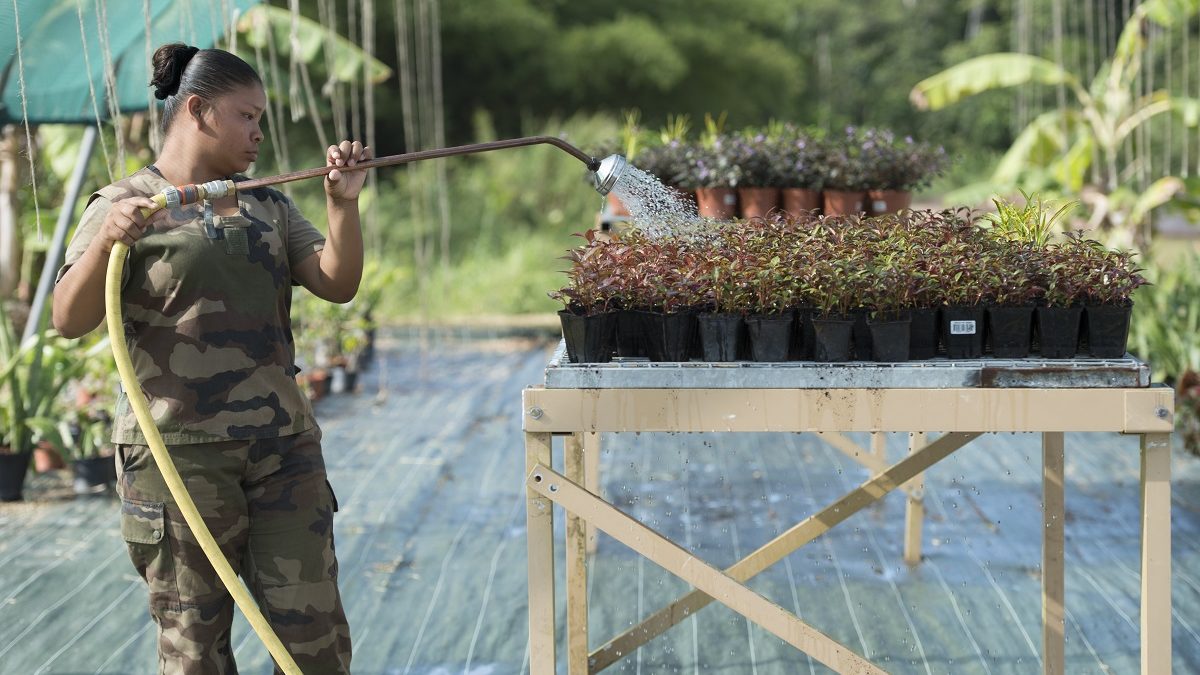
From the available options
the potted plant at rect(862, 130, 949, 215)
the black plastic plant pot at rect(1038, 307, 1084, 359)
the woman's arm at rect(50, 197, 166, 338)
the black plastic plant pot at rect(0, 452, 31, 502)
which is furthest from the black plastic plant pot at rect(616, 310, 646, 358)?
the black plastic plant pot at rect(0, 452, 31, 502)

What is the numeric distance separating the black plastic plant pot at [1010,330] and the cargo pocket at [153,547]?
1.55 meters

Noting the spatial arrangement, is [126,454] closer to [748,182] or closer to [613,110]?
[748,182]

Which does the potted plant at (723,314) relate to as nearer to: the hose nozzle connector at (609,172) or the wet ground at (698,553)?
the hose nozzle connector at (609,172)

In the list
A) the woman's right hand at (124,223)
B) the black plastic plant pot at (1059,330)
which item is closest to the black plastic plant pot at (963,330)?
the black plastic plant pot at (1059,330)

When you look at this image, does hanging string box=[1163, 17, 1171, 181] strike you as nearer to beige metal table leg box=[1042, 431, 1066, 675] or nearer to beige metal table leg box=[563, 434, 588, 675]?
beige metal table leg box=[1042, 431, 1066, 675]

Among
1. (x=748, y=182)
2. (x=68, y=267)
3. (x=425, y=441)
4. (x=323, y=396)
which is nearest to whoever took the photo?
(x=68, y=267)

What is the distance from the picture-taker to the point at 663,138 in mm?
4168

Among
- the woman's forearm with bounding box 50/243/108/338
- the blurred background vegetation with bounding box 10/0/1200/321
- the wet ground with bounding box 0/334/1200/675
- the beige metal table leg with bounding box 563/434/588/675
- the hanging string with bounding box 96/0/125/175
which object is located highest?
the blurred background vegetation with bounding box 10/0/1200/321

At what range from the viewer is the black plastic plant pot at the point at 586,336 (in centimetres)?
232

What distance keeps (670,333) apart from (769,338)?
0.18 m

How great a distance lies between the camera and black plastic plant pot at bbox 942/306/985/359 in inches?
92.4

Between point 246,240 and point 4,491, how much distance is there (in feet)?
10.7

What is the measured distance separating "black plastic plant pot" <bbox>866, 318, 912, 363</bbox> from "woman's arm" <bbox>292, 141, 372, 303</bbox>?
3.15 ft

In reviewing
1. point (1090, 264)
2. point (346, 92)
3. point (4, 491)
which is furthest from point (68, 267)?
point (346, 92)
